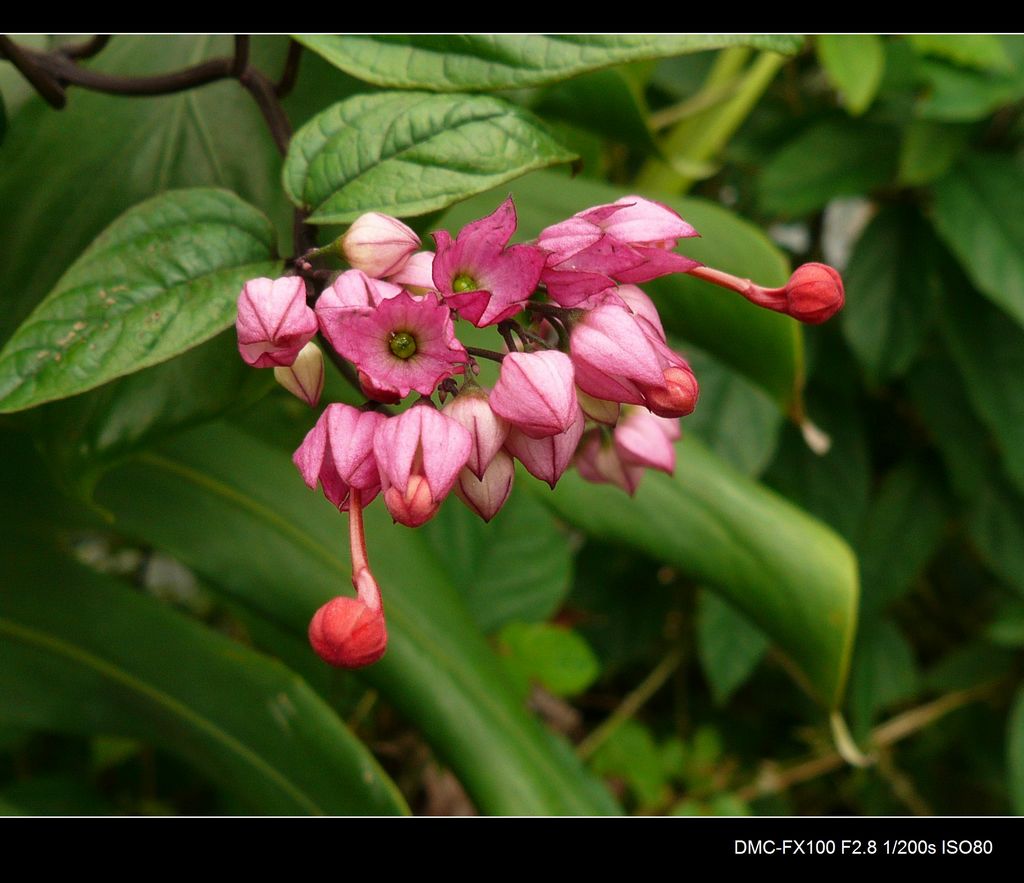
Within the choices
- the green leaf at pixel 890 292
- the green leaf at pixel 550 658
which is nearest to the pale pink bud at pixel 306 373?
the green leaf at pixel 550 658

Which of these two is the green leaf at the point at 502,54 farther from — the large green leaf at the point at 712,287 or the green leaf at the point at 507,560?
the green leaf at the point at 507,560

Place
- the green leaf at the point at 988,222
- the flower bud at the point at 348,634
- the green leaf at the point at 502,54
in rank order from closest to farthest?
1. the flower bud at the point at 348,634
2. the green leaf at the point at 502,54
3. the green leaf at the point at 988,222

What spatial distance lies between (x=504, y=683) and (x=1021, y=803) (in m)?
0.56

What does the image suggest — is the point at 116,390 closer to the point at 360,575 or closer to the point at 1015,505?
the point at 360,575

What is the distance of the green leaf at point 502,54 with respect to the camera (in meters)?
0.41

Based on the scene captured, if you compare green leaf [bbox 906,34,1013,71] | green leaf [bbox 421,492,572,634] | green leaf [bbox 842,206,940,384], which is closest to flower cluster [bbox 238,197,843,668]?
green leaf [bbox 906,34,1013,71]

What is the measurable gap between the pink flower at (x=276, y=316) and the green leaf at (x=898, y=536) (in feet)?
2.81

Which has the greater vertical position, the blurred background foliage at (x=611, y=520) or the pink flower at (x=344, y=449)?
the pink flower at (x=344, y=449)

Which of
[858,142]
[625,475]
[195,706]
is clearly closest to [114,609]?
[195,706]

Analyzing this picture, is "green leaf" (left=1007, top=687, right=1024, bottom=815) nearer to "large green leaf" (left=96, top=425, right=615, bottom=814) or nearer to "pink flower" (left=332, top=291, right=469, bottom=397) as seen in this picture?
"large green leaf" (left=96, top=425, right=615, bottom=814)

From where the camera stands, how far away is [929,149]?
2.95 ft

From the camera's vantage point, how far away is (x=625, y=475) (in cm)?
46

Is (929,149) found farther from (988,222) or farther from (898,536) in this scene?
(898,536)

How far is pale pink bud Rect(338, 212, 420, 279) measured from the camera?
335 mm
